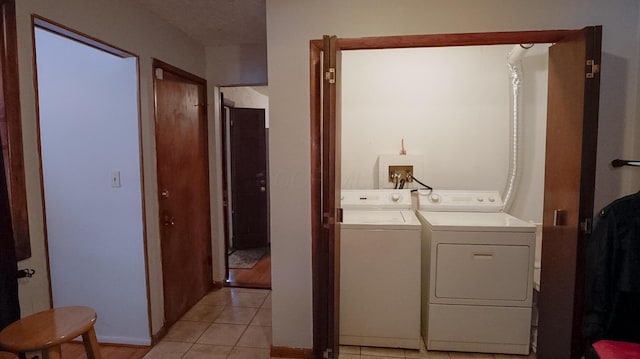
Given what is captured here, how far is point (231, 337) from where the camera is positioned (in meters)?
2.35

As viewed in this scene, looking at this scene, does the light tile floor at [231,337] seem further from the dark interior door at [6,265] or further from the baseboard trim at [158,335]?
the dark interior door at [6,265]

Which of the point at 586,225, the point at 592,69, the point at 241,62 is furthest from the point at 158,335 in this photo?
the point at 592,69

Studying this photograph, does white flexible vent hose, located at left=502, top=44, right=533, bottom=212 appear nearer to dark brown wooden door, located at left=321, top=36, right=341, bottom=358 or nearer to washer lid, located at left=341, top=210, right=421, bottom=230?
washer lid, located at left=341, top=210, right=421, bottom=230

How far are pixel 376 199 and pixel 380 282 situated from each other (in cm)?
68

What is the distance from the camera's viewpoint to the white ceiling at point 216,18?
215cm

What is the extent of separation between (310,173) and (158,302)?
154 cm

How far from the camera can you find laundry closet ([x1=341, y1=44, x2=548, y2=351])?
2.57 m

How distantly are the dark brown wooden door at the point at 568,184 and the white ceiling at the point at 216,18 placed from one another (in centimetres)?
186

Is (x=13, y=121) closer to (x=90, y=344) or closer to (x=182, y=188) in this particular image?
(x=90, y=344)

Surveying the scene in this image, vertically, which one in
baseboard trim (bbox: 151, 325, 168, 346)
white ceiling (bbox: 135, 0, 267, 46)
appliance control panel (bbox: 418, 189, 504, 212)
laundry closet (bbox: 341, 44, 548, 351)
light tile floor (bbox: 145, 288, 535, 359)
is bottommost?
light tile floor (bbox: 145, 288, 535, 359)

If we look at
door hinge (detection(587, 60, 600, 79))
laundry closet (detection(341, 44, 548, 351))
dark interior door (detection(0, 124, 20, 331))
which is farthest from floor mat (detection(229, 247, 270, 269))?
door hinge (detection(587, 60, 600, 79))

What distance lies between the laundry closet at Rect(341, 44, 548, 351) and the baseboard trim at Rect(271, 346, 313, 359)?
138 centimetres

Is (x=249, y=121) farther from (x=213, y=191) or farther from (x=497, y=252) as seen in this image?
(x=497, y=252)

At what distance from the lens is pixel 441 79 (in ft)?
8.66
